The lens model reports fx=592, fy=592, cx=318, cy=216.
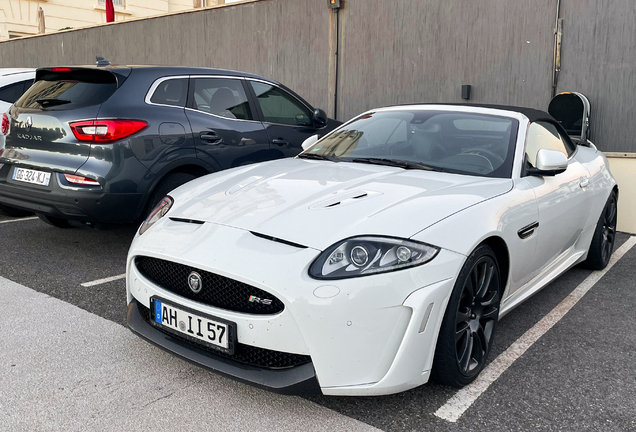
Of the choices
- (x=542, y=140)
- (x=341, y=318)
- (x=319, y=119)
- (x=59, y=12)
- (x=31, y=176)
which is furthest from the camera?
(x=59, y=12)

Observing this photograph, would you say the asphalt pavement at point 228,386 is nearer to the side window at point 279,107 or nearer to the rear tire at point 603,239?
the rear tire at point 603,239

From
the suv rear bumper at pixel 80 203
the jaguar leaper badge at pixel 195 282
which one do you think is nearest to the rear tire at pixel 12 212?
the suv rear bumper at pixel 80 203

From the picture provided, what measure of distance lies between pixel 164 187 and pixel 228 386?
2320 millimetres

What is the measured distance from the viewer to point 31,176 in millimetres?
4469

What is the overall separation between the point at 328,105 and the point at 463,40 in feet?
8.43

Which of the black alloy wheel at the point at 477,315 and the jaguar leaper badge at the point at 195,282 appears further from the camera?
the black alloy wheel at the point at 477,315

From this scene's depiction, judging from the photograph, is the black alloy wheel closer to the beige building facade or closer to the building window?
the beige building facade

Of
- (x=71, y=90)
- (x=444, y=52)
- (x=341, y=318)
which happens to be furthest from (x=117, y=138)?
(x=444, y=52)

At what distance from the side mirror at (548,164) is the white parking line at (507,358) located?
93cm

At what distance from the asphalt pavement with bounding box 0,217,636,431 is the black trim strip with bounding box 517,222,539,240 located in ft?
2.06

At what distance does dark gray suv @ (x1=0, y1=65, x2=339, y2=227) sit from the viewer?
427 centimetres

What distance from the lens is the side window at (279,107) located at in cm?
557

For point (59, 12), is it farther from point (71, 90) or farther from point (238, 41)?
point (71, 90)

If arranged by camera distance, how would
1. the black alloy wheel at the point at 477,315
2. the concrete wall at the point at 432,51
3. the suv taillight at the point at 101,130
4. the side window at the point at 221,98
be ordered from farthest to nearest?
the concrete wall at the point at 432,51, the side window at the point at 221,98, the suv taillight at the point at 101,130, the black alloy wheel at the point at 477,315
